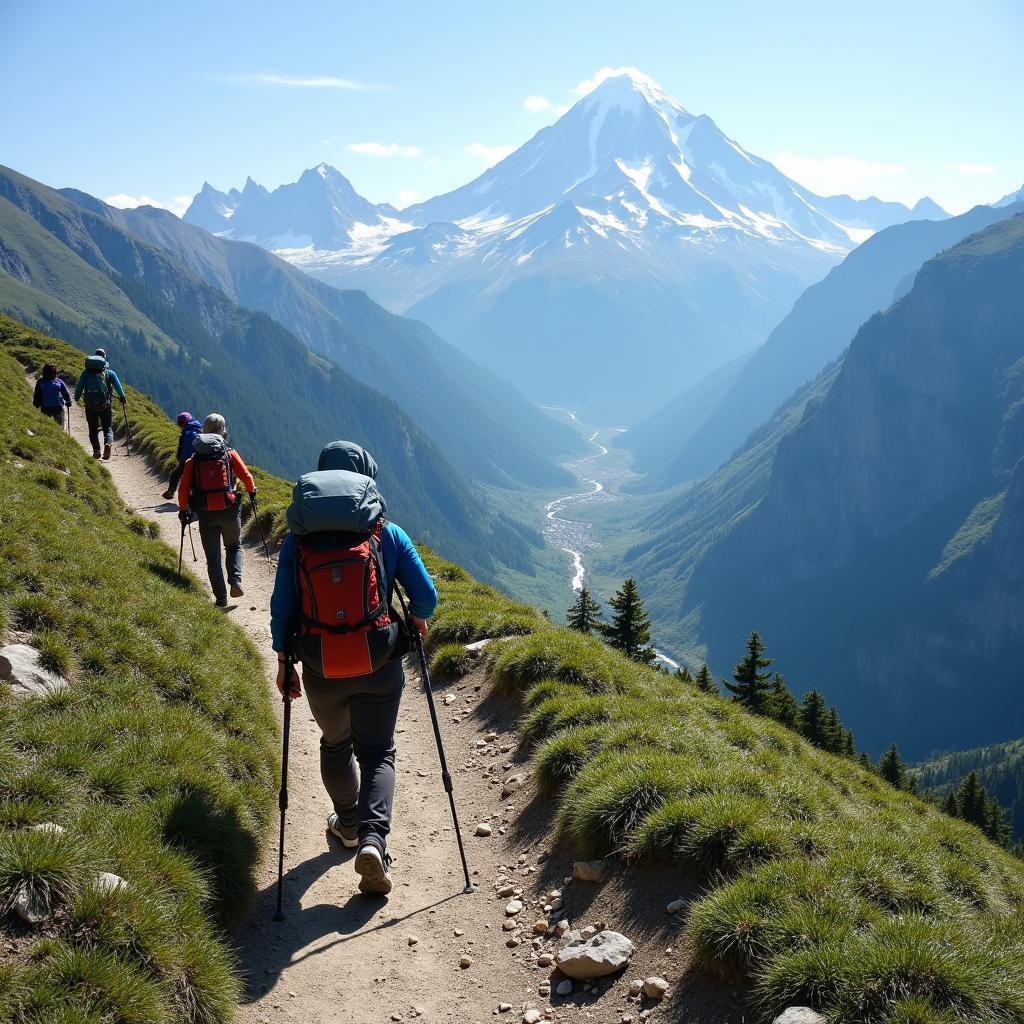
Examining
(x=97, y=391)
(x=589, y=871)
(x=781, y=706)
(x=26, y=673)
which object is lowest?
(x=781, y=706)

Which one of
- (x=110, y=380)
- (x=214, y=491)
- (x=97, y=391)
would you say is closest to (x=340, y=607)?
(x=214, y=491)

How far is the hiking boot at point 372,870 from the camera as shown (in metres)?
7.30

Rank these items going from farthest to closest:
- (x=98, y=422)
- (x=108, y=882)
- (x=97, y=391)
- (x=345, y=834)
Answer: (x=98, y=422)
(x=97, y=391)
(x=345, y=834)
(x=108, y=882)

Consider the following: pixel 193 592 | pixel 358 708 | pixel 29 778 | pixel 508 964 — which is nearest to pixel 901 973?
pixel 508 964

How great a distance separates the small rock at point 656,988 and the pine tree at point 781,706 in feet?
134

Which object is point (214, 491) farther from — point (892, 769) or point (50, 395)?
point (892, 769)

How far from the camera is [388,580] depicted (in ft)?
24.6

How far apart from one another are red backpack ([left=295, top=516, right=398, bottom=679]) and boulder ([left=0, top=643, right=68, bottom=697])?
3609 mm

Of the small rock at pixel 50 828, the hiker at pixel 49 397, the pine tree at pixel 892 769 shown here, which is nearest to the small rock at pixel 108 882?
the small rock at pixel 50 828

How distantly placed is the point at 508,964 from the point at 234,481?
11.5 meters

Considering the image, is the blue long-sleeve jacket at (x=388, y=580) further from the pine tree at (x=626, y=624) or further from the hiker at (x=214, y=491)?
the pine tree at (x=626, y=624)

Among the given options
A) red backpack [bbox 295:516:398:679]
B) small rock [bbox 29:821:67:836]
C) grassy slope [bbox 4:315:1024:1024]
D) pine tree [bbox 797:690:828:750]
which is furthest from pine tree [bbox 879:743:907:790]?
small rock [bbox 29:821:67:836]

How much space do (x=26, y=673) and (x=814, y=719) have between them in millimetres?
52243

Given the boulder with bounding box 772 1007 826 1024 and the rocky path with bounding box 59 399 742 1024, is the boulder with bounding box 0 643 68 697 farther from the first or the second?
the boulder with bounding box 772 1007 826 1024
